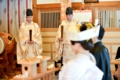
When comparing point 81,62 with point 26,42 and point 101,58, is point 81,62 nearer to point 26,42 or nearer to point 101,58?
point 101,58

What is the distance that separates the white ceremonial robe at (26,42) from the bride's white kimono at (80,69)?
3.50m

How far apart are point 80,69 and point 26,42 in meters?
3.65

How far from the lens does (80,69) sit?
1.68 m

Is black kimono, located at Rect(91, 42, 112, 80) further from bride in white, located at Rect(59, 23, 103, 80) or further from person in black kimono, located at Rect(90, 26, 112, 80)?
bride in white, located at Rect(59, 23, 103, 80)

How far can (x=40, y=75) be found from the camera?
7.72ft

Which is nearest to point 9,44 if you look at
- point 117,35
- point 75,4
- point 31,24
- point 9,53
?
point 9,53

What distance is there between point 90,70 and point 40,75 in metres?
0.74

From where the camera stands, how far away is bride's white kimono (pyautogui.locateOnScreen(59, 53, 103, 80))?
1665mm

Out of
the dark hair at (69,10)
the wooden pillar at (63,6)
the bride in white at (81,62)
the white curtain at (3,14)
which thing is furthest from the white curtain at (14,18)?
the bride in white at (81,62)

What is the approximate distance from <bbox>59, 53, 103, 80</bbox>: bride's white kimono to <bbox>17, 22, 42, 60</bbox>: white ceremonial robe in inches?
138

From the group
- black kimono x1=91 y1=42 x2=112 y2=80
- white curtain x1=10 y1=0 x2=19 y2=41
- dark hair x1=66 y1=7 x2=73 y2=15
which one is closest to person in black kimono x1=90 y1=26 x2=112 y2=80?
black kimono x1=91 y1=42 x2=112 y2=80

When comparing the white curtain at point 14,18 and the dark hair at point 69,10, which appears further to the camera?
the white curtain at point 14,18

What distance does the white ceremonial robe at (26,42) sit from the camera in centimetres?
522

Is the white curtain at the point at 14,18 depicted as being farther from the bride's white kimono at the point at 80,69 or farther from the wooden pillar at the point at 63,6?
the bride's white kimono at the point at 80,69
